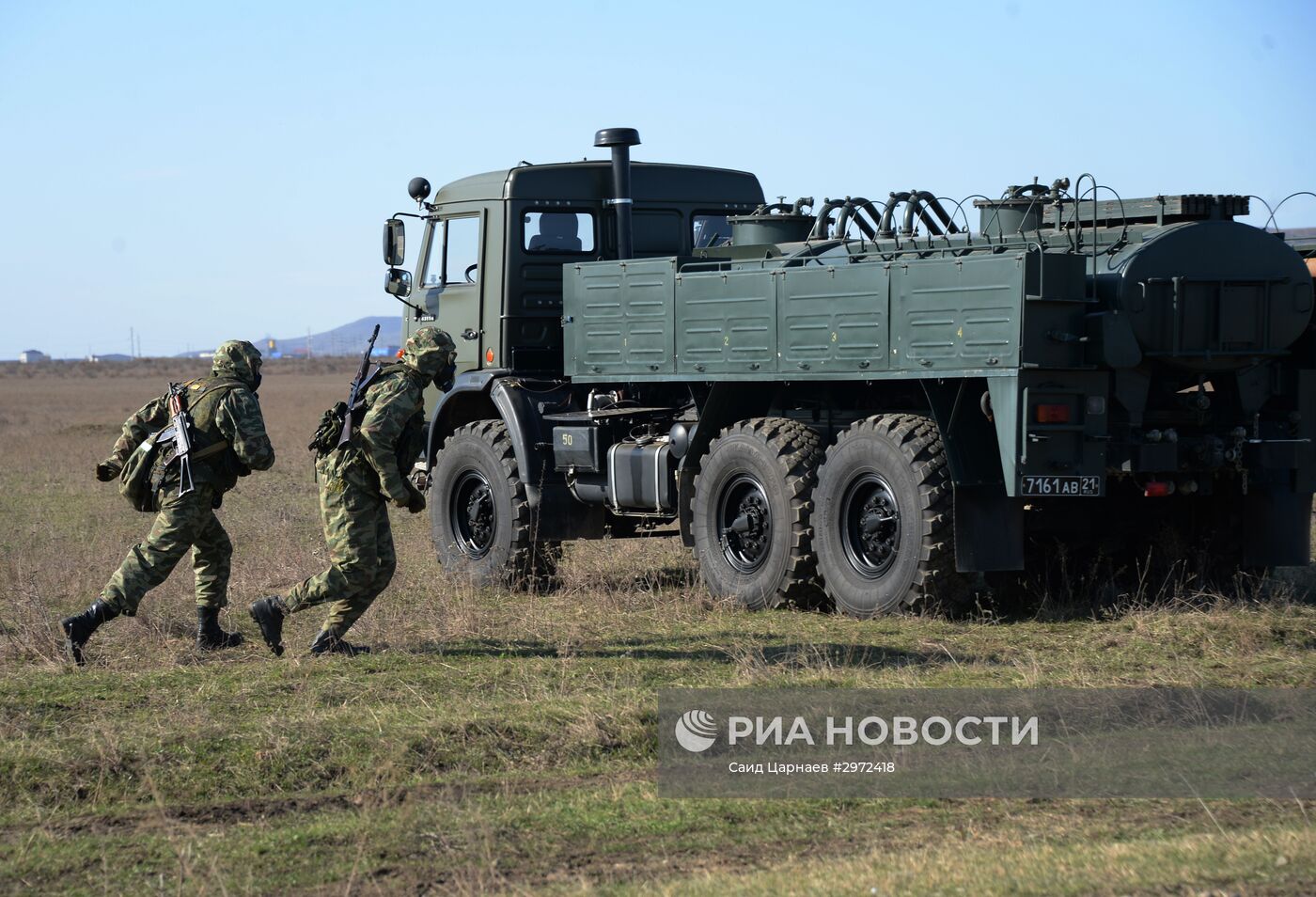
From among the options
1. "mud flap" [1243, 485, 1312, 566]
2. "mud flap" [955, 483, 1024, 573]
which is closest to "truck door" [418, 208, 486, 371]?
"mud flap" [955, 483, 1024, 573]

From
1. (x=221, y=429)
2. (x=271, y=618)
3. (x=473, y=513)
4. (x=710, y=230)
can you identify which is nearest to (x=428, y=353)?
(x=221, y=429)

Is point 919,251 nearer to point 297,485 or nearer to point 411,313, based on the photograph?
point 411,313

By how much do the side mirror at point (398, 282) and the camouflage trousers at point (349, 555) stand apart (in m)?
4.77

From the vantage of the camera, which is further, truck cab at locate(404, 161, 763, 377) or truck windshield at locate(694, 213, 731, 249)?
truck windshield at locate(694, 213, 731, 249)

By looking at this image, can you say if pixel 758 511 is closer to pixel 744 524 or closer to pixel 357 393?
pixel 744 524

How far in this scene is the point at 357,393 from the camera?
30.3 feet

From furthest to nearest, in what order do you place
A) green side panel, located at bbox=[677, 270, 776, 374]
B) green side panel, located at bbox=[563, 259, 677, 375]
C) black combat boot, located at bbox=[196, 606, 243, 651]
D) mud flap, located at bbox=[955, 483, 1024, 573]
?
green side panel, located at bbox=[563, 259, 677, 375] < green side panel, located at bbox=[677, 270, 776, 374] < mud flap, located at bbox=[955, 483, 1024, 573] < black combat boot, located at bbox=[196, 606, 243, 651]

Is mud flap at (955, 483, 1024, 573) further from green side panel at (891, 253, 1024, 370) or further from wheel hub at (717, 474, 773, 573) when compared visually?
wheel hub at (717, 474, 773, 573)

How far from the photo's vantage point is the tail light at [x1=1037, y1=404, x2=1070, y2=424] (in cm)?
905

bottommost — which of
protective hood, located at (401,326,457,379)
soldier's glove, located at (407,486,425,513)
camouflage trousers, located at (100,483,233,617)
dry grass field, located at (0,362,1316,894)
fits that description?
dry grass field, located at (0,362,1316,894)

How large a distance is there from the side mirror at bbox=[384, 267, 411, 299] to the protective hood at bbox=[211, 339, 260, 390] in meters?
4.26

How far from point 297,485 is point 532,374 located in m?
9.08

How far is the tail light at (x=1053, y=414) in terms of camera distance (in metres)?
9.05

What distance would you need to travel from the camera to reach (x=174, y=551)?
900cm
